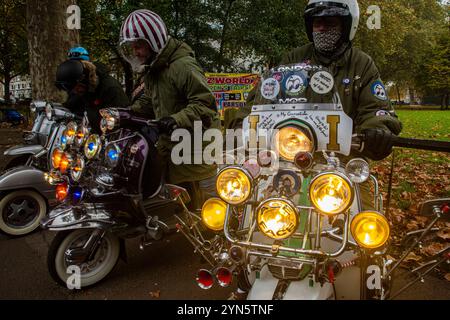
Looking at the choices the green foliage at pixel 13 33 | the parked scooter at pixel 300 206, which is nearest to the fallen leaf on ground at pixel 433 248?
the parked scooter at pixel 300 206

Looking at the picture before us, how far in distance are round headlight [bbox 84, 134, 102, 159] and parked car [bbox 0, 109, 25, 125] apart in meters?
20.3

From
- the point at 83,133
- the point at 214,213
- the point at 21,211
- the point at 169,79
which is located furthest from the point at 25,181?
the point at 214,213

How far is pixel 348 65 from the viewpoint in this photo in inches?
105

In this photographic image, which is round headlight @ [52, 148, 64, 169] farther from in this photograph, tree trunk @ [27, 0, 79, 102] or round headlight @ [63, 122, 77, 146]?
tree trunk @ [27, 0, 79, 102]

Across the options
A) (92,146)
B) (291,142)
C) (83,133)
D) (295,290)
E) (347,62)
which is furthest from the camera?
(83,133)

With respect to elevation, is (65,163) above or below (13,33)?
below

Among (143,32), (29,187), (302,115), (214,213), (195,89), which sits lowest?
(29,187)

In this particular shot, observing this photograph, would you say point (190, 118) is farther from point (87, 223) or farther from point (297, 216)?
point (297, 216)

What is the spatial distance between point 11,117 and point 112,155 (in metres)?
Result: 20.6

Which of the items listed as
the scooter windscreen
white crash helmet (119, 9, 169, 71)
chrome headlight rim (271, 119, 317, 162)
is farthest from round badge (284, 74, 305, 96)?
white crash helmet (119, 9, 169, 71)

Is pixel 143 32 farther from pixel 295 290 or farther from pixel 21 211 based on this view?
pixel 21 211

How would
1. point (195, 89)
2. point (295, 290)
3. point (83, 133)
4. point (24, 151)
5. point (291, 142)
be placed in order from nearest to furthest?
point (295, 290)
point (291, 142)
point (83, 133)
point (195, 89)
point (24, 151)

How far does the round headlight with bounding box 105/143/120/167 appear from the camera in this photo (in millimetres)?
2852

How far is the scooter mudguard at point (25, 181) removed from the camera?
162 inches
